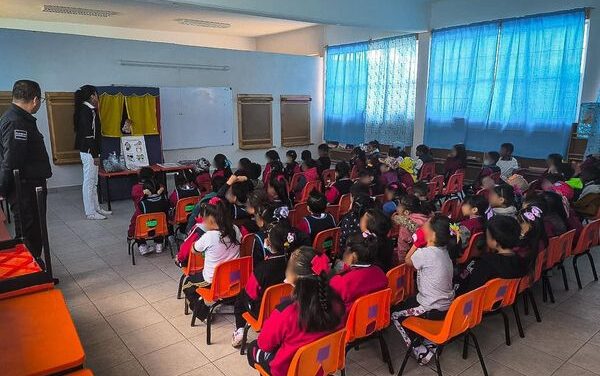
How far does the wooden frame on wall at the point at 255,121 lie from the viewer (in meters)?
8.88

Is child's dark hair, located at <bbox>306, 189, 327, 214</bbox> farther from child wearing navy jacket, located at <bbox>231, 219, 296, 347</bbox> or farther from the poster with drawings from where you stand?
the poster with drawings

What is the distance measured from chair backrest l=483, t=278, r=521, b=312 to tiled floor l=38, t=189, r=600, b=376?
362 mm

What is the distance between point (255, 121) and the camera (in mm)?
9102

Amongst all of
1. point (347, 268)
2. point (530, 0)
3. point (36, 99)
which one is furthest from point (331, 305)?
point (530, 0)

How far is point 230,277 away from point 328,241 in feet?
3.04

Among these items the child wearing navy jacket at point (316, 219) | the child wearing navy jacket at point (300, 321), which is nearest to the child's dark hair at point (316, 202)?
the child wearing navy jacket at point (316, 219)

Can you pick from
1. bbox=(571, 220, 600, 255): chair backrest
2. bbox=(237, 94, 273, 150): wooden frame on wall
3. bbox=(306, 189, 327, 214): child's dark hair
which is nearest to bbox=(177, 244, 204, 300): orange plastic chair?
bbox=(306, 189, 327, 214): child's dark hair

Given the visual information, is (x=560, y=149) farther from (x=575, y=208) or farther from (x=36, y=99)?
(x=36, y=99)

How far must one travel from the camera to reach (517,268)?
2.43 metres

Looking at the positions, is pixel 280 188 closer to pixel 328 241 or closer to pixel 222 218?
pixel 328 241

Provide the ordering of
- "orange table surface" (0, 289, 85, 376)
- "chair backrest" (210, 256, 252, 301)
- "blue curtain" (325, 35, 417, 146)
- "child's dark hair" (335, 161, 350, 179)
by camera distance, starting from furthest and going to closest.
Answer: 1. "blue curtain" (325, 35, 417, 146)
2. "child's dark hair" (335, 161, 350, 179)
3. "chair backrest" (210, 256, 252, 301)
4. "orange table surface" (0, 289, 85, 376)

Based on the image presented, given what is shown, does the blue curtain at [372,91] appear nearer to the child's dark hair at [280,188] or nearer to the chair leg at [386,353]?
the child's dark hair at [280,188]

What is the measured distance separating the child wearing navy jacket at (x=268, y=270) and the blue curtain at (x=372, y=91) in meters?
6.29

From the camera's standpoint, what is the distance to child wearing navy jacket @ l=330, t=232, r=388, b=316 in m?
2.17
